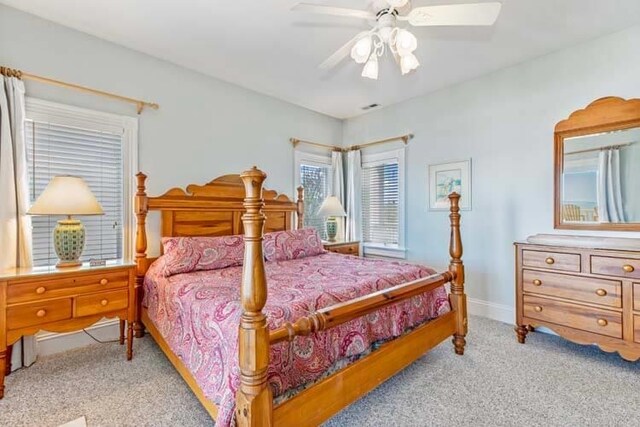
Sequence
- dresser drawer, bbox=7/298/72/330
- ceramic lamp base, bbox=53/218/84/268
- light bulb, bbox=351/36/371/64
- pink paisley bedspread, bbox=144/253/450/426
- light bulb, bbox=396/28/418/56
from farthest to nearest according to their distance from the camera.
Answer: ceramic lamp base, bbox=53/218/84/268
dresser drawer, bbox=7/298/72/330
light bulb, bbox=351/36/371/64
light bulb, bbox=396/28/418/56
pink paisley bedspread, bbox=144/253/450/426

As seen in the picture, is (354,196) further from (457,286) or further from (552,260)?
(552,260)

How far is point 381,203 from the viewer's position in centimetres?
468

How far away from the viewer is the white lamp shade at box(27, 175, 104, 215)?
2.24 m

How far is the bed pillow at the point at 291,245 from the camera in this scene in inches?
126

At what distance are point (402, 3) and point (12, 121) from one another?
290 centimetres

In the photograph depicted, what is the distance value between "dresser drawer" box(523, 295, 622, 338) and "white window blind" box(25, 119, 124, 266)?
3.84m

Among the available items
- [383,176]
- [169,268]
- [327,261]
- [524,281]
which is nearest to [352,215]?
[383,176]

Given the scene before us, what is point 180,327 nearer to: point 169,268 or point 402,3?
point 169,268

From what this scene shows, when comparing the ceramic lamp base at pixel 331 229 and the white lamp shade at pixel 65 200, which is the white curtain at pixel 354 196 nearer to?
the ceramic lamp base at pixel 331 229

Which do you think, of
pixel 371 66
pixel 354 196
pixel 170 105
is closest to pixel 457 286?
pixel 371 66

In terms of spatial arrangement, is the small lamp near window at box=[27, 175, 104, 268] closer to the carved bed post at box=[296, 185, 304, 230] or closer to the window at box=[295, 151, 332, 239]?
the carved bed post at box=[296, 185, 304, 230]

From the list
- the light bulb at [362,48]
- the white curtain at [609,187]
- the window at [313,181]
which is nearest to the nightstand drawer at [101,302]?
the light bulb at [362,48]

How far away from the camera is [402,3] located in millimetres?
1771

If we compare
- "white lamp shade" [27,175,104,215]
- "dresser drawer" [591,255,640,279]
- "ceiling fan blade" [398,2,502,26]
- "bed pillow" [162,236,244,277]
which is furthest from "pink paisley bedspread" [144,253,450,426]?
"ceiling fan blade" [398,2,502,26]
